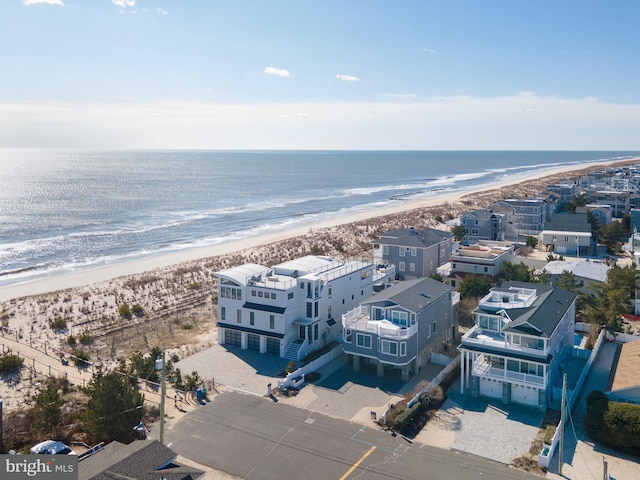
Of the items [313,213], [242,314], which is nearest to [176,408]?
[242,314]

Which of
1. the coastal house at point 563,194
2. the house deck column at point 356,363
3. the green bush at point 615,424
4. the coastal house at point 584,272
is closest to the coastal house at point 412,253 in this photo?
the coastal house at point 584,272

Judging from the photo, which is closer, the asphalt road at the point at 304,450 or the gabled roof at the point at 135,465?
the gabled roof at the point at 135,465

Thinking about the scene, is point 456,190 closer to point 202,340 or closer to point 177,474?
point 202,340

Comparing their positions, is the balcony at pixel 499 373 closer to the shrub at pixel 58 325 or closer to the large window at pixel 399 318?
the large window at pixel 399 318

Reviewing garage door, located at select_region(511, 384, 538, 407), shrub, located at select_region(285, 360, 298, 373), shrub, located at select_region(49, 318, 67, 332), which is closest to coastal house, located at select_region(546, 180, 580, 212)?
garage door, located at select_region(511, 384, 538, 407)

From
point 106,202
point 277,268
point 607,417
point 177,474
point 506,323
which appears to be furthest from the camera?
point 106,202

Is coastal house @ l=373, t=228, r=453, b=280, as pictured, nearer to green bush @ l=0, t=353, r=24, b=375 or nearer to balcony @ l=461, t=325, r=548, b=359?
balcony @ l=461, t=325, r=548, b=359
